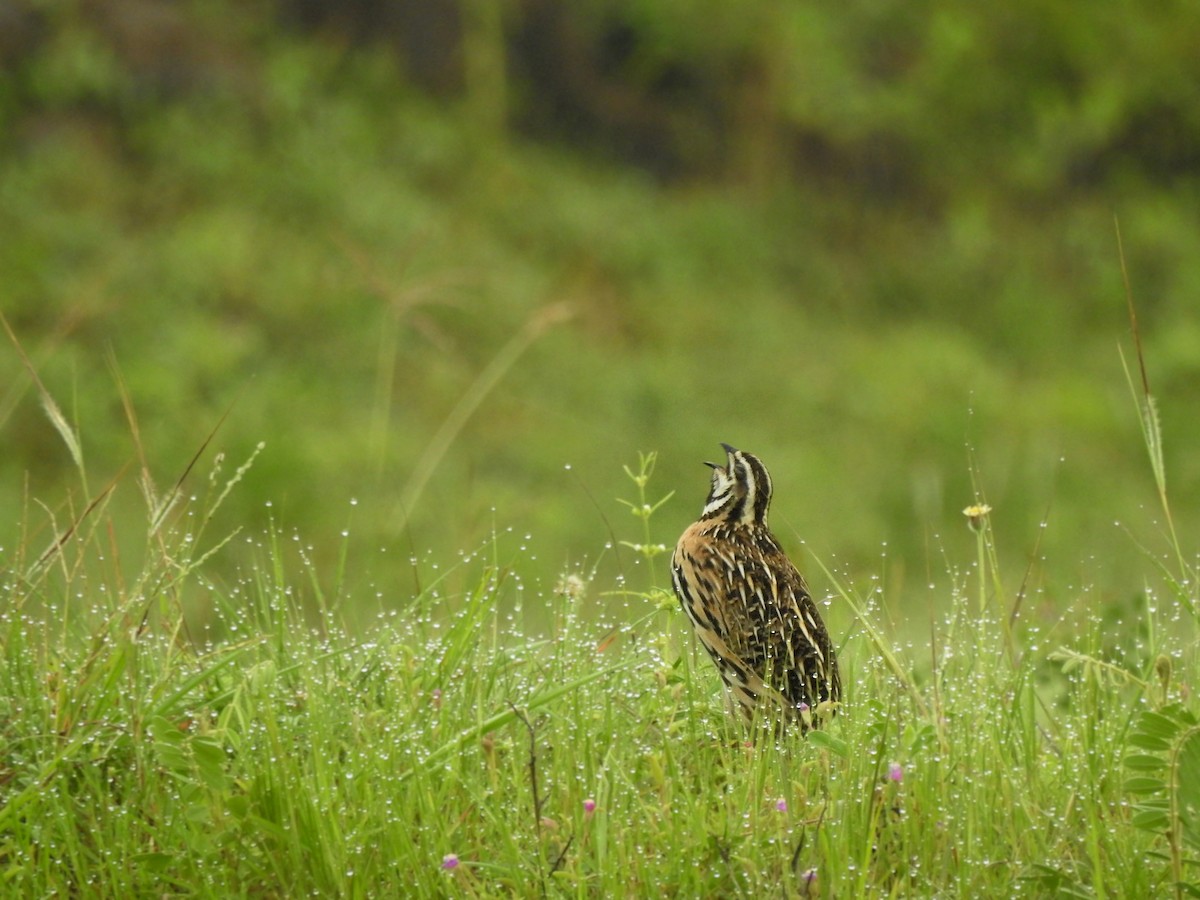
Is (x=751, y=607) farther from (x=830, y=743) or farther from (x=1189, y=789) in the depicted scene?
(x=1189, y=789)

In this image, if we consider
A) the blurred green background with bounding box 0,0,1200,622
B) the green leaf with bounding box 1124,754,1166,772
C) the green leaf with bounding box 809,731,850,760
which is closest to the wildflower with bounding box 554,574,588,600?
the green leaf with bounding box 809,731,850,760

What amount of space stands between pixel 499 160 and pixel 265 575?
37.5 ft

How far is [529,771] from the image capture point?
304cm

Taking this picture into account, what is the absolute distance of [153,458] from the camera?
995 cm

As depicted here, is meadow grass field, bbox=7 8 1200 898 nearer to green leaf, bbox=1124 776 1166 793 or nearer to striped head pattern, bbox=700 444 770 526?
green leaf, bbox=1124 776 1166 793

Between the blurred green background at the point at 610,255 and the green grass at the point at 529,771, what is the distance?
17.4 ft

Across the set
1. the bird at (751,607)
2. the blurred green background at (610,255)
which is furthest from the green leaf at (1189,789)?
the blurred green background at (610,255)

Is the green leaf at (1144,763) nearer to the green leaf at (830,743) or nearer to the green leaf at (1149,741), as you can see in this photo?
the green leaf at (1149,741)

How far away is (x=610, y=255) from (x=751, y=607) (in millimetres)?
10461

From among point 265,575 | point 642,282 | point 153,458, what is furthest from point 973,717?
point 642,282

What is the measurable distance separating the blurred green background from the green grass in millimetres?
5300

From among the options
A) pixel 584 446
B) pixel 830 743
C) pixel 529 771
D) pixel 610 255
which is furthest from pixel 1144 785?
pixel 610 255

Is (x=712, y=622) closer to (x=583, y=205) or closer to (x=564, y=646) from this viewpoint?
(x=564, y=646)

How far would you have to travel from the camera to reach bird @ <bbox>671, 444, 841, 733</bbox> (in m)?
3.54
